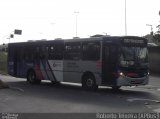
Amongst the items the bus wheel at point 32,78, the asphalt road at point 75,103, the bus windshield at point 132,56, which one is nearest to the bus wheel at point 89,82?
the asphalt road at point 75,103

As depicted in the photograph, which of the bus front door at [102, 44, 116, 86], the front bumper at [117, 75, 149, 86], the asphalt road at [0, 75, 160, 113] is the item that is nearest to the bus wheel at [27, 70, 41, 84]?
the asphalt road at [0, 75, 160, 113]

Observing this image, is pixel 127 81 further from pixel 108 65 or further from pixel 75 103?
pixel 75 103

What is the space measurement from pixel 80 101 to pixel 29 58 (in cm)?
1143

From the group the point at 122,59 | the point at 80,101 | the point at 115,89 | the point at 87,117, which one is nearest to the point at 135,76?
the point at 122,59

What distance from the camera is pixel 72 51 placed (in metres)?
23.4

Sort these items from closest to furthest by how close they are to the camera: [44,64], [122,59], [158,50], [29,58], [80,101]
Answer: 1. [80,101]
2. [122,59]
3. [44,64]
4. [29,58]
5. [158,50]

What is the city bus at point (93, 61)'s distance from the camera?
803 inches

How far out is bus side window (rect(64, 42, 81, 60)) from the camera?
901 inches

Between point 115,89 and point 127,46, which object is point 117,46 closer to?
point 127,46

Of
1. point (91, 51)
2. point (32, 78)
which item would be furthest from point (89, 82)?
point (32, 78)

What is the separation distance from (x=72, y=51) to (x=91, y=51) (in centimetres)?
189

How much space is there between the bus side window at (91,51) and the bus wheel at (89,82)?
3.23 ft

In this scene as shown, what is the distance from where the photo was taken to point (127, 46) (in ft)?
67.6

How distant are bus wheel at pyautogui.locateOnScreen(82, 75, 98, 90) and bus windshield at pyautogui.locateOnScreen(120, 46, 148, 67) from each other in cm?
218
